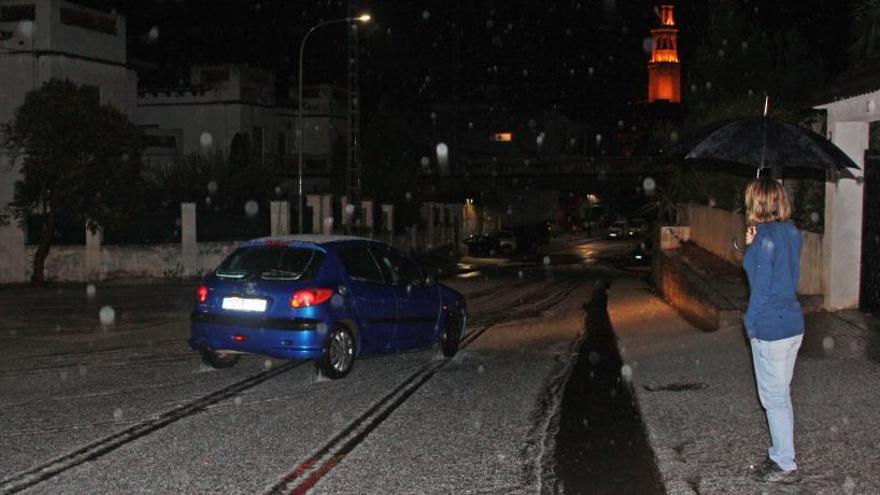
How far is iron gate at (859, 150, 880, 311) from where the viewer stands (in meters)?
13.5

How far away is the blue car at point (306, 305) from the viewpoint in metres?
9.94

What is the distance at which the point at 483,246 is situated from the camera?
54094 millimetres

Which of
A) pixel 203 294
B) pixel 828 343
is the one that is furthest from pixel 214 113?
pixel 828 343

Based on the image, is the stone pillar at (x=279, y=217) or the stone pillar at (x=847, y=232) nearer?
the stone pillar at (x=847, y=232)

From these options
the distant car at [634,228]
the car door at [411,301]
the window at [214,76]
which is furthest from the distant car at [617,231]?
the car door at [411,301]

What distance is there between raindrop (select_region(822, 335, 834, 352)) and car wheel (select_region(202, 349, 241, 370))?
6.96 meters

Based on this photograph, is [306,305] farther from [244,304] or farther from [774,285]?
[774,285]

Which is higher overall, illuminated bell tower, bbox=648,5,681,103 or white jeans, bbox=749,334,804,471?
illuminated bell tower, bbox=648,5,681,103

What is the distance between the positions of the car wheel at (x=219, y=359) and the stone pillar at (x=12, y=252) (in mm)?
17517

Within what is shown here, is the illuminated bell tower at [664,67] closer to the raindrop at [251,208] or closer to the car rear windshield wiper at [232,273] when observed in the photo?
the raindrop at [251,208]

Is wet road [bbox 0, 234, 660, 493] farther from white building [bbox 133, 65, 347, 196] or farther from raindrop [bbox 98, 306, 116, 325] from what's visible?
white building [bbox 133, 65, 347, 196]

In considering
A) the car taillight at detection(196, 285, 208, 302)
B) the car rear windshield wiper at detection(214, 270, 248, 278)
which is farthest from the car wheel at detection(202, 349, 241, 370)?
the car rear windshield wiper at detection(214, 270, 248, 278)

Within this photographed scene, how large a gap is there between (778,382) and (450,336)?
6770 mm

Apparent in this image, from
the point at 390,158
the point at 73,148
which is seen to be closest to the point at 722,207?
the point at 73,148
